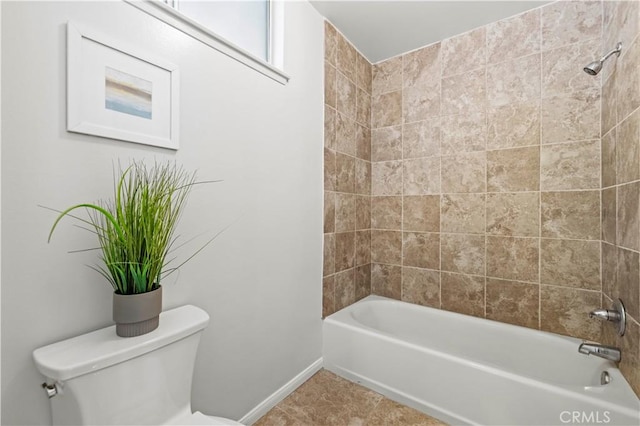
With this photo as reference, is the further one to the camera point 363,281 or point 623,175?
point 363,281

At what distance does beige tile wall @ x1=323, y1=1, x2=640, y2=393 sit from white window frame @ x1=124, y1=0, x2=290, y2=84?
0.47 metres

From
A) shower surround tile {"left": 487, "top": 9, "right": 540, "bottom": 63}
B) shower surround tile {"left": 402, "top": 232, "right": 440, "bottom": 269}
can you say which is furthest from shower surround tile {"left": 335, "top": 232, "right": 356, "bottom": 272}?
shower surround tile {"left": 487, "top": 9, "right": 540, "bottom": 63}

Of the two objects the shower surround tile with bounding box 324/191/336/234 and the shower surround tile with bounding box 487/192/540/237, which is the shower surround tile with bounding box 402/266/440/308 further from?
the shower surround tile with bounding box 324/191/336/234

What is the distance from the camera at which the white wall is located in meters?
0.82

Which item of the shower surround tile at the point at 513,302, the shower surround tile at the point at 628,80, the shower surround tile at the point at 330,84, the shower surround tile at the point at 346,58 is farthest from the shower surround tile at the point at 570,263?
the shower surround tile at the point at 346,58

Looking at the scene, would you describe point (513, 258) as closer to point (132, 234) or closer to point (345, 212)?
point (345, 212)

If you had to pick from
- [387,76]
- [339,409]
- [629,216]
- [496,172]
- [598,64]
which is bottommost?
[339,409]

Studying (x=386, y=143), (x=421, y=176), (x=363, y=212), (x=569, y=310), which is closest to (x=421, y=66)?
(x=386, y=143)

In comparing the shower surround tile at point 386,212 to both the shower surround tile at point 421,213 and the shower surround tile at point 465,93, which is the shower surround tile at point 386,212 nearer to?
the shower surround tile at point 421,213

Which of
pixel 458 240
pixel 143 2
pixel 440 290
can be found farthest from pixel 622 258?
pixel 143 2

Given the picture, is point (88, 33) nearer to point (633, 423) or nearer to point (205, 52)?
point (205, 52)

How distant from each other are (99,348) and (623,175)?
7.22 feet

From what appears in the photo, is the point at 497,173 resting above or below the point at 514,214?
above

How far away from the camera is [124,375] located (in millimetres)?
859
